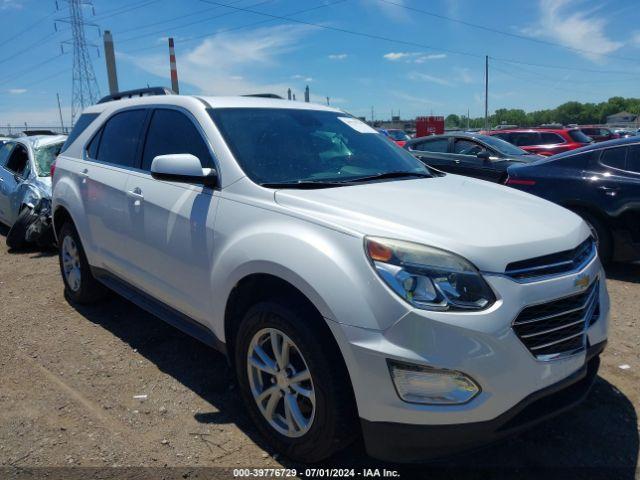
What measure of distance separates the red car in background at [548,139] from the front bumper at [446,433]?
12.9 m

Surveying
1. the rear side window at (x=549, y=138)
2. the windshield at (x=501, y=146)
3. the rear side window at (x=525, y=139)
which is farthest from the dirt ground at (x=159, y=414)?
the rear side window at (x=525, y=139)

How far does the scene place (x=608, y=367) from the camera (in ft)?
11.7

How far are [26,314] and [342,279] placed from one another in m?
3.93

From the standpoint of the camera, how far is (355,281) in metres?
2.16

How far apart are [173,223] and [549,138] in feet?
46.3

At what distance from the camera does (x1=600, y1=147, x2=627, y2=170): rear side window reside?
579cm

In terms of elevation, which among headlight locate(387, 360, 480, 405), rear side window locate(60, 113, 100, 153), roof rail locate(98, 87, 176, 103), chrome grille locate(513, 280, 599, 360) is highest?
roof rail locate(98, 87, 176, 103)

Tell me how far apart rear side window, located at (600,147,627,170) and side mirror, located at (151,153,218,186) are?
4794 mm

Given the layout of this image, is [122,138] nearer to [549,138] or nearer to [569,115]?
[549,138]

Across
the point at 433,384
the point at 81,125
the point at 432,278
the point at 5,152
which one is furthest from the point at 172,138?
the point at 5,152

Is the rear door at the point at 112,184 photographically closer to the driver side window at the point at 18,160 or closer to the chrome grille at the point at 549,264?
the chrome grille at the point at 549,264

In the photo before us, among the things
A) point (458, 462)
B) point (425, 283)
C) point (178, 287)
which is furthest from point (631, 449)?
point (178, 287)

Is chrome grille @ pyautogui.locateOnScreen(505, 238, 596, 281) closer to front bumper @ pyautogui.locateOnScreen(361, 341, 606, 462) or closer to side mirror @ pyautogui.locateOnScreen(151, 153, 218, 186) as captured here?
front bumper @ pyautogui.locateOnScreen(361, 341, 606, 462)

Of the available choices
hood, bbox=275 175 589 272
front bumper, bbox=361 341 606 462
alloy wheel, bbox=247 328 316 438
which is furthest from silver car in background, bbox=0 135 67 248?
front bumper, bbox=361 341 606 462
